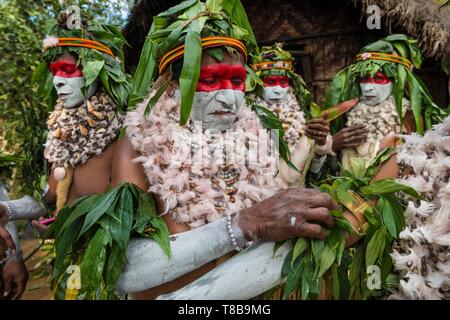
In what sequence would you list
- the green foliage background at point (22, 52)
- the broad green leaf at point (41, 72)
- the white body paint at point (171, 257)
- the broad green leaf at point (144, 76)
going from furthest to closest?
1. the green foliage background at point (22, 52)
2. the broad green leaf at point (41, 72)
3. the broad green leaf at point (144, 76)
4. the white body paint at point (171, 257)

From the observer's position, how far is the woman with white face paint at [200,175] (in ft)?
4.58

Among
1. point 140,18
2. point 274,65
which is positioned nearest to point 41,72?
point 274,65

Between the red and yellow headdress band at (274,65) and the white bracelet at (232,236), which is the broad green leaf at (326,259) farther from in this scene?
the red and yellow headdress band at (274,65)

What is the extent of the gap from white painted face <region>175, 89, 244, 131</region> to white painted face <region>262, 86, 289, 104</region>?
2.03m

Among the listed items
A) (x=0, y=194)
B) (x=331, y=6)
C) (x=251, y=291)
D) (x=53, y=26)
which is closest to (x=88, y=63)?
(x=53, y=26)

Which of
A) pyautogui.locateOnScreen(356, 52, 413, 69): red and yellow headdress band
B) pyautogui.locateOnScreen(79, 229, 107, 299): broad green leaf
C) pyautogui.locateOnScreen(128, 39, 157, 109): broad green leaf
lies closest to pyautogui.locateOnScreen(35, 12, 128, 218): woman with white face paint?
pyautogui.locateOnScreen(128, 39, 157, 109): broad green leaf

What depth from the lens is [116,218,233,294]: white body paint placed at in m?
1.39

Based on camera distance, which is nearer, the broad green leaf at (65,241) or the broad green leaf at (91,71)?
the broad green leaf at (65,241)

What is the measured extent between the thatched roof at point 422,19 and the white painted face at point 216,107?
3.64m

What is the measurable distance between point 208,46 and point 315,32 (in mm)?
4617

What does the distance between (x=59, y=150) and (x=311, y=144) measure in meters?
1.95

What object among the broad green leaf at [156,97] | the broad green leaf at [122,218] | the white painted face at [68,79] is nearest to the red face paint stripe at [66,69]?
the white painted face at [68,79]

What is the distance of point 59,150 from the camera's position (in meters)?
2.45
